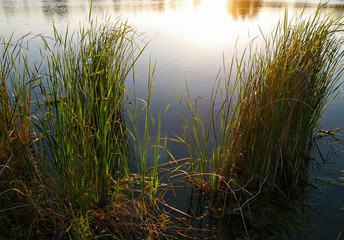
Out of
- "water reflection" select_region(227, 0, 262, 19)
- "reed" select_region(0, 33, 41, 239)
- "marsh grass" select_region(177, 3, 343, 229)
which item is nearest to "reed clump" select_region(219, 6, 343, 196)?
"marsh grass" select_region(177, 3, 343, 229)

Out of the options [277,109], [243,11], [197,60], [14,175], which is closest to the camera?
[14,175]

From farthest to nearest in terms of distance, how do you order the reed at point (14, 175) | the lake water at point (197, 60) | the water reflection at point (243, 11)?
the water reflection at point (243, 11) → the lake water at point (197, 60) → the reed at point (14, 175)

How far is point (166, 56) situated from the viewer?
706cm

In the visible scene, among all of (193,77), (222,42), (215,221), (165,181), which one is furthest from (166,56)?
(215,221)

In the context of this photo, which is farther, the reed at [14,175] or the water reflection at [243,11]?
the water reflection at [243,11]

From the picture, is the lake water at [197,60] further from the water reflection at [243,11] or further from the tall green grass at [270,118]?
the tall green grass at [270,118]

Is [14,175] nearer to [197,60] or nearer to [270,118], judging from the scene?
[270,118]

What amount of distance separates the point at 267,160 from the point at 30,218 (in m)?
1.84

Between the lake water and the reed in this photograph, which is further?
the lake water

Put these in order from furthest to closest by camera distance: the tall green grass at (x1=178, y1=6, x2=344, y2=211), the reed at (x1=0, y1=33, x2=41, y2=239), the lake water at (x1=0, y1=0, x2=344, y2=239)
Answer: the lake water at (x1=0, y1=0, x2=344, y2=239), the tall green grass at (x1=178, y1=6, x2=344, y2=211), the reed at (x1=0, y1=33, x2=41, y2=239)

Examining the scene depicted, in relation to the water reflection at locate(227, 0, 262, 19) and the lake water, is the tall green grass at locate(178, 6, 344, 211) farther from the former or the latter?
the water reflection at locate(227, 0, 262, 19)

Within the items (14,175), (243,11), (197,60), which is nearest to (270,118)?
(14,175)

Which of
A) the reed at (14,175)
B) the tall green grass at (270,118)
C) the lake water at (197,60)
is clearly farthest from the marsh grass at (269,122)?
the reed at (14,175)

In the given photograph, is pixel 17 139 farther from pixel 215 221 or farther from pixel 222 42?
pixel 222 42
